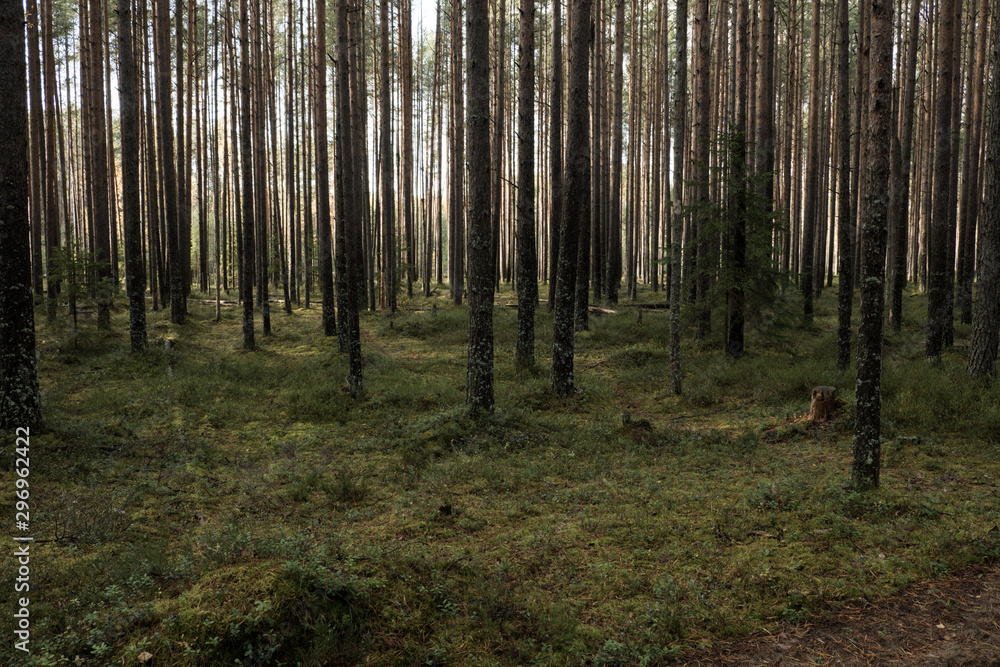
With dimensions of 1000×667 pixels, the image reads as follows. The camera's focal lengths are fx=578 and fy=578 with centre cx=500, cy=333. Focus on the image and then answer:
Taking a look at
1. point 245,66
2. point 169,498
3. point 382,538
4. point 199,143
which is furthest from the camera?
point 199,143

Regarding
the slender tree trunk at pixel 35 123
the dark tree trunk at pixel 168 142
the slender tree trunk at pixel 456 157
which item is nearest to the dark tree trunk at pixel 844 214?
the slender tree trunk at pixel 456 157

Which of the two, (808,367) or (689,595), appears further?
(808,367)

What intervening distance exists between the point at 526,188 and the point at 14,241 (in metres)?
9.10

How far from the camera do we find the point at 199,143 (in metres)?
27.1

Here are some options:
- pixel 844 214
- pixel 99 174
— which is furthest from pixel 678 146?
pixel 99 174

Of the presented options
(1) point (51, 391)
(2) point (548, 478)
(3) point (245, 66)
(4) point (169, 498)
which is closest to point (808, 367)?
(2) point (548, 478)

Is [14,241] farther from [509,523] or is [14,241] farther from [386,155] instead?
[386,155]

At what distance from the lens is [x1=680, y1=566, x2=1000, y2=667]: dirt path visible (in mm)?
3781

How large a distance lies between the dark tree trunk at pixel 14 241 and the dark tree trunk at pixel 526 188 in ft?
27.0

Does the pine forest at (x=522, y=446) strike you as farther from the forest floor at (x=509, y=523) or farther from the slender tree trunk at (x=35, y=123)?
the slender tree trunk at (x=35, y=123)

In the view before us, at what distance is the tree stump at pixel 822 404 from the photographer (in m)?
8.91

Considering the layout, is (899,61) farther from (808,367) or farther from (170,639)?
(170,639)

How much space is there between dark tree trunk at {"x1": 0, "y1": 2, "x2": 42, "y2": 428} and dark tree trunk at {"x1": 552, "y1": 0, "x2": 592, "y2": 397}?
770cm

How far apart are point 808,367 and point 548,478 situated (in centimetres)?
697
